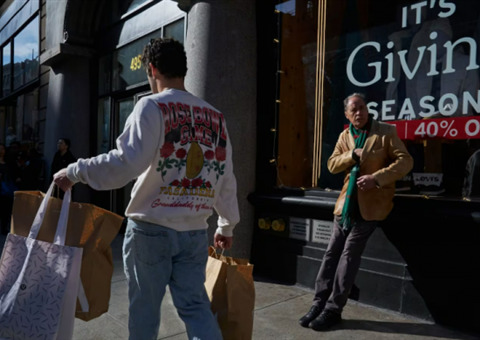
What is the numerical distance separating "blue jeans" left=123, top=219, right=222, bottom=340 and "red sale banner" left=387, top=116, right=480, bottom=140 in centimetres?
268

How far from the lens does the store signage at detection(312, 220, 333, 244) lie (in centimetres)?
432

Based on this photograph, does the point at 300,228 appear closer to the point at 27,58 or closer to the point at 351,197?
the point at 351,197

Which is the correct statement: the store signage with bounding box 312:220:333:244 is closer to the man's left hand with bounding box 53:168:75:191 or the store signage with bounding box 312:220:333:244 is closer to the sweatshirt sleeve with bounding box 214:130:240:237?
the sweatshirt sleeve with bounding box 214:130:240:237

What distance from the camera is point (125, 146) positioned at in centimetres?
194

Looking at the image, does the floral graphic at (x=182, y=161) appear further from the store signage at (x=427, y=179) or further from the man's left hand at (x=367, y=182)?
the store signage at (x=427, y=179)

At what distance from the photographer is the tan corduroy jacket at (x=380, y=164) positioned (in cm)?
333

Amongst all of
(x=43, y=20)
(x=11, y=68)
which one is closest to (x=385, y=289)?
(x=43, y=20)

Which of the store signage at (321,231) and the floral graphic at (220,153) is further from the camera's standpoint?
the store signage at (321,231)

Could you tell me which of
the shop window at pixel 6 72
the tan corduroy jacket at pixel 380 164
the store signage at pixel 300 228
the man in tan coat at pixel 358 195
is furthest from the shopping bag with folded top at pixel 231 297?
the shop window at pixel 6 72

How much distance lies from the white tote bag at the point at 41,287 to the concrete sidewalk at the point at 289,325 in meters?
1.18

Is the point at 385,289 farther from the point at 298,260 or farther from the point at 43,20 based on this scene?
the point at 43,20

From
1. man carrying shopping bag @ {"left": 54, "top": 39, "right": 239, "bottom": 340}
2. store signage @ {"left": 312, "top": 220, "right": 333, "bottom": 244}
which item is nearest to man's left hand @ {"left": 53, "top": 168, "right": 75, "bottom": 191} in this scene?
man carrying shopping bag @ {"left": 54, "top": 39, "right": 239, "bottom": 340}

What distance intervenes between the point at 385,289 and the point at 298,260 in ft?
3.25

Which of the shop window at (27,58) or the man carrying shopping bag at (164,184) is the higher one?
the shop window at (27,58)
